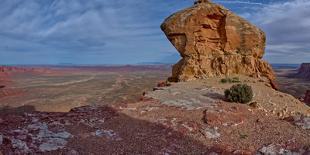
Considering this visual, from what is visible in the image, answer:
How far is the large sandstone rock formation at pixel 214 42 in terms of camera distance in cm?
2123

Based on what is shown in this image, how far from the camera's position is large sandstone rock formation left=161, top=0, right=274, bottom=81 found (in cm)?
2123

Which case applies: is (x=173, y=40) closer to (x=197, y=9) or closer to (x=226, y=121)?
(x=197, y=9)

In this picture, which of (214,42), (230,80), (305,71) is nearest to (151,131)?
(230,80)

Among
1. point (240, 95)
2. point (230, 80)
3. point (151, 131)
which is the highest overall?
point (230, 80)

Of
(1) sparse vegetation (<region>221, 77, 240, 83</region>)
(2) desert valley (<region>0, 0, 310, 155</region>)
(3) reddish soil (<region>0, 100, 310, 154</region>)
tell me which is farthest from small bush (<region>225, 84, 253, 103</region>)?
(1) sparse vegetation (<region>221, 77, 240, 83</region>)

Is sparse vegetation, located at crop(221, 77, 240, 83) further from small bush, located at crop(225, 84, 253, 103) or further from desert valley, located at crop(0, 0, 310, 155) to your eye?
small bush, located at crop(225, 84, 253, 103)

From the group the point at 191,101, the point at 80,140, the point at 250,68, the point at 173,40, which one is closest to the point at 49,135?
the point at 80,140

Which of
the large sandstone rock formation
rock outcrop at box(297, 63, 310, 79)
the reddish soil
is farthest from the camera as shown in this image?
rock outcrop at box(297, 63, 310, 79)

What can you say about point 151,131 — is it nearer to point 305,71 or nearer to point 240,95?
point 240,95

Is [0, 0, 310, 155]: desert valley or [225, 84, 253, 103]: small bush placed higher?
[225, 84, 253, 103]: small bush

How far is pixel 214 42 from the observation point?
22.1 metres

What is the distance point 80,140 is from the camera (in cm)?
995

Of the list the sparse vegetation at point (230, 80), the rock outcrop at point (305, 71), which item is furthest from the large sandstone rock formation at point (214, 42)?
the rock outcrop at point (305, 71)

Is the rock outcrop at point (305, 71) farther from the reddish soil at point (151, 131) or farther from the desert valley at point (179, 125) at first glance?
the reddish soil at point (151, 131)
